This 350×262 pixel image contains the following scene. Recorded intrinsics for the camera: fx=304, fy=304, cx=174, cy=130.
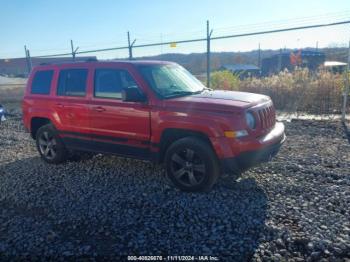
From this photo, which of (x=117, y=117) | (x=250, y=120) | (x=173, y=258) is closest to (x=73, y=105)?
(x=117, y=117)

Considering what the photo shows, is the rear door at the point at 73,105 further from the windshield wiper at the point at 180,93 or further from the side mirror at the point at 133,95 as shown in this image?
the windshield wiper at the point at 180,93

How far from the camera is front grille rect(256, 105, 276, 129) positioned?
4.24 m

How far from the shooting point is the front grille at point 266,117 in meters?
4.24

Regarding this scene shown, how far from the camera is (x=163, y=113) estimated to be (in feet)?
14.4

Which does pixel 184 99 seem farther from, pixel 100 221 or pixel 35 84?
pixel 35 84

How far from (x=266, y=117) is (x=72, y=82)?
3.38 metres

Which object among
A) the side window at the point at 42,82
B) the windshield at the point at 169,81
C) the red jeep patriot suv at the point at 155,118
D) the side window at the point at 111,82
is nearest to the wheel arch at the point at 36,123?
the red jeep patriot suv at the point at 155,118

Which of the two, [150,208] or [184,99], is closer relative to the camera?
[150,208]

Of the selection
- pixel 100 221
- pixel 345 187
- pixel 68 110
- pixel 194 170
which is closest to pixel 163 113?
pixel 194 170

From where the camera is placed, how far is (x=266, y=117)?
4.41 m

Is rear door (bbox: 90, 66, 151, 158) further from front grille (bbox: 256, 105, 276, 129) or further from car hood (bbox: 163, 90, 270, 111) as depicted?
front grille (bbox: 256, 105, 276, 129)

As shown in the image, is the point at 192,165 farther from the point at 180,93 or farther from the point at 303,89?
the point at 303,89

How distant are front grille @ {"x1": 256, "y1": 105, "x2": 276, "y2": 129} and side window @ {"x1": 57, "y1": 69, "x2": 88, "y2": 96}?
9.68 feet

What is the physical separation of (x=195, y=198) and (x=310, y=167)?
2.27 m
